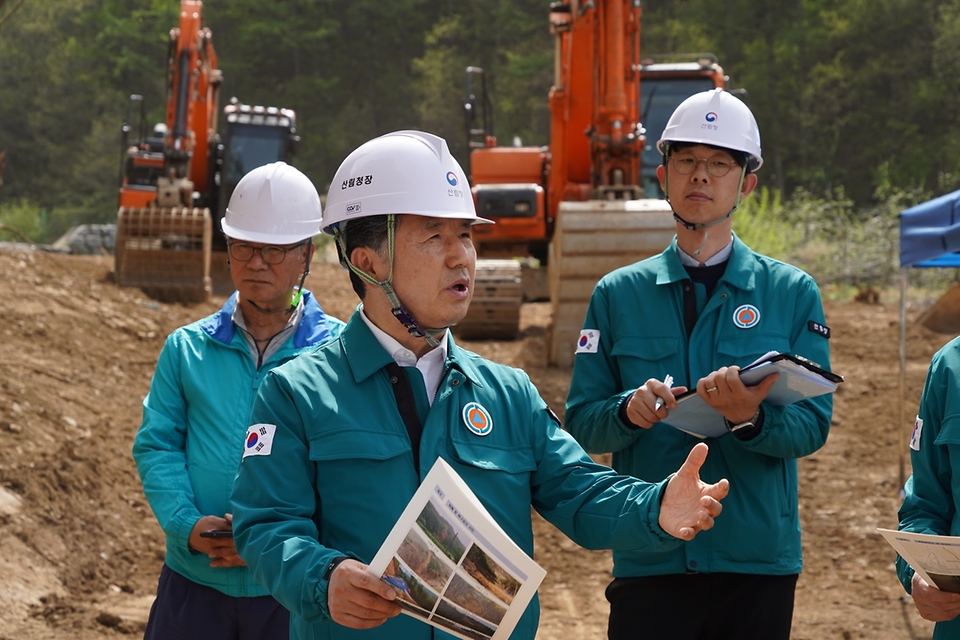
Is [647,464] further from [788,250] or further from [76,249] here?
[76,249]

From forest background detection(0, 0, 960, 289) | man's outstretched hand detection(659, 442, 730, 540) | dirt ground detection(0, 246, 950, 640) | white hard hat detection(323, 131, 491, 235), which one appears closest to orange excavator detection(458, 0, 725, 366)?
dirt ground detection(0, 246, 950, 640)

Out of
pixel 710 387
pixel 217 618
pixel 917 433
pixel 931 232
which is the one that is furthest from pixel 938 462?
pixel 931 232

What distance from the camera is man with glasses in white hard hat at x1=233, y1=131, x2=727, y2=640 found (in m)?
2.18

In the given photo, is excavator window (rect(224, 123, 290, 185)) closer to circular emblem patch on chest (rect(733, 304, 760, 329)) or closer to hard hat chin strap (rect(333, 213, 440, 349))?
circular emblem patch on chest (rect(733, 304, 760, 329))

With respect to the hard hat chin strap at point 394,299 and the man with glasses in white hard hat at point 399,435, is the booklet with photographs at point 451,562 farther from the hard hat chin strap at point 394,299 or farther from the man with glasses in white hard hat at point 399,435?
the hard hat chin strap at point 394,299

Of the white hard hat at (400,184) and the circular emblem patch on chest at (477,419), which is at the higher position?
the white hard hat at (400,184)

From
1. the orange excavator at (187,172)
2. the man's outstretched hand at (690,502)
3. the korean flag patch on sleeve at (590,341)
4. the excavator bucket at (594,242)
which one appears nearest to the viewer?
the man's outstretched hand at (690,502)

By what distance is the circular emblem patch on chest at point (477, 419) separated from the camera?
2.32 metres

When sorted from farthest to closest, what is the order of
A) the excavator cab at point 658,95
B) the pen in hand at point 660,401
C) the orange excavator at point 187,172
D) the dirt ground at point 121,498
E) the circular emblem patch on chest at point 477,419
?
the orange excavator at point 187,172 → the excavator cab at point 658,95 → the dirt ground at point 121,498 → the pen in hand at point 660,401 → the circular emblem patch on chest at point 477,419

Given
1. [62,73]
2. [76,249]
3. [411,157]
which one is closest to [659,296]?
[411,157]

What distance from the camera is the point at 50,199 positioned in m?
53.7

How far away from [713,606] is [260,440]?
59.4 inches

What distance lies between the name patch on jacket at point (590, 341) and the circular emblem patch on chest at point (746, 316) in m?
0.41

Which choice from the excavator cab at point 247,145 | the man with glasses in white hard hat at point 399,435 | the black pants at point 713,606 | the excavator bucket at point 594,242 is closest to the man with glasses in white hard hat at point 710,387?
the black pants at point 713,606
